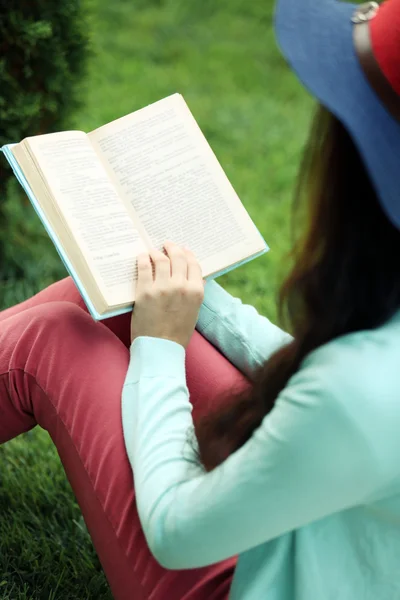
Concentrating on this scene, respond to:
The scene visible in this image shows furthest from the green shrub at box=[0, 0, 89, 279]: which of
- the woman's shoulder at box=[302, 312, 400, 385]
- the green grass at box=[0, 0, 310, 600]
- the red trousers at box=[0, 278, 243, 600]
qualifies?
the woman's shoulder at box=[302, 312, 400, 385]

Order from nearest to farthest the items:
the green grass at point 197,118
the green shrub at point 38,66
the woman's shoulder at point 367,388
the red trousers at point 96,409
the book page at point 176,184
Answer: the woman's shoulder at point 367,388, the red trousers at point 96,409, the book page at point 176,184, the green grass at point 197,118, the green shrub at point 38,66

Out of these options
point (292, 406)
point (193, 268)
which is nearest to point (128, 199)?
point (193, 268)

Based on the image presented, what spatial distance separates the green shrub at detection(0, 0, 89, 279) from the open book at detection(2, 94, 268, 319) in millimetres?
909

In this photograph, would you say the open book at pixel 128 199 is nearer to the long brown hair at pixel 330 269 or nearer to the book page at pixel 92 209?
the book page at pixel 92 209

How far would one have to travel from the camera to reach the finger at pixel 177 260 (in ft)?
3.96

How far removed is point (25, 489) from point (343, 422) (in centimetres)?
108

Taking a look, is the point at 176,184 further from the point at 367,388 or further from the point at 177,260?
the point at 367,388

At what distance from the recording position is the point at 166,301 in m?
1.17

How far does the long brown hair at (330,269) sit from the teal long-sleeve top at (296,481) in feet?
0.14

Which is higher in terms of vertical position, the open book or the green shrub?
the open book

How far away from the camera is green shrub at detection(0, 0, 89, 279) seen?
2.17m

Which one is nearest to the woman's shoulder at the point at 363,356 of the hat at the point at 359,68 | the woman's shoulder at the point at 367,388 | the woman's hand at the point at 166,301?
the woman's shoulder at the point at 367,388

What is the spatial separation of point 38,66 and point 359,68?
1.58 m

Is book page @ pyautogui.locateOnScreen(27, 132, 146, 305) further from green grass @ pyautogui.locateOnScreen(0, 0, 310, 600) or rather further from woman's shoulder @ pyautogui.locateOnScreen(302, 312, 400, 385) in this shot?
woman's shoulder @ pyautogui.locateOnScreen(302, 312, 400, 385)
